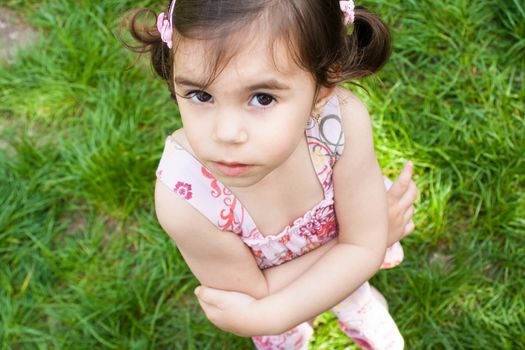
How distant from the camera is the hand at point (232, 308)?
62.4 inches

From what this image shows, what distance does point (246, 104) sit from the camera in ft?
3.83

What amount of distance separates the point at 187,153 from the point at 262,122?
0.34 m

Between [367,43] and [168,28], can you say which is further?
[367,43]

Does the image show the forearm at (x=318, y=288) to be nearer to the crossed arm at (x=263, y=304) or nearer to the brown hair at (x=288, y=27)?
the crossed arm at (x=263, y=304)

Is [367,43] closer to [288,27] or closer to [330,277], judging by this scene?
[288,27]

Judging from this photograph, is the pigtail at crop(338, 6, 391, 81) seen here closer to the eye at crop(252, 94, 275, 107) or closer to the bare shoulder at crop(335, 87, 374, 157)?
the bare shoulder at crop(335, 87, 374, 157)

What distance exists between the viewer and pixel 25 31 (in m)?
2.74

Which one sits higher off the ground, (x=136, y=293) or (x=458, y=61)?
(x=458, y=61)

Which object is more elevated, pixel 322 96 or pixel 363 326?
pixel 322 96

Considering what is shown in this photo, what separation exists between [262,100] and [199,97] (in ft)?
0.37

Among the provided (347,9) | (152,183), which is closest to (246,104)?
(347,9)

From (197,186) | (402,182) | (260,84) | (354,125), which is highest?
(260,84)

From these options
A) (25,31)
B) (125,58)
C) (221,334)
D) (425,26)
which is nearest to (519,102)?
(425,26)

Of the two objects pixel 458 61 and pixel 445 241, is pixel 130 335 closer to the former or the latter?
pixel 445 241
